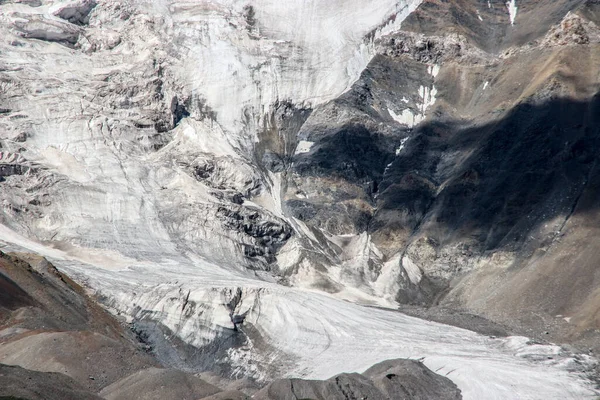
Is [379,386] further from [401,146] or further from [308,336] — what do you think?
[401,146]

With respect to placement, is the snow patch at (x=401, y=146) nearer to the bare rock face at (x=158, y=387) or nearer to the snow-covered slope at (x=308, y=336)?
the snow-covered slope at (x=308, y=336)

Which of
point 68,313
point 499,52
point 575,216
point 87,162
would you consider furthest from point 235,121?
point 68,313

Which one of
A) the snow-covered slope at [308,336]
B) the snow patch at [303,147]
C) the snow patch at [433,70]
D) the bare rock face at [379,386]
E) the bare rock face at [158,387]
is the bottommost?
the snow-covered slope at [308,336]

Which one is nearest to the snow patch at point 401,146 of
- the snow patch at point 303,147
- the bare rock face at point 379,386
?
the snow patch at point 303,147

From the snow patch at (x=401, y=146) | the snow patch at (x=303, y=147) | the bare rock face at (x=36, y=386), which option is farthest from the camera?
the snow patch at (x=303, y=147)

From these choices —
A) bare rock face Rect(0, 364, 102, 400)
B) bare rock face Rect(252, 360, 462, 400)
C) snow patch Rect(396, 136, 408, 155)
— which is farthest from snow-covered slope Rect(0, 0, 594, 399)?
bare rock face Rect(0, 364, 102, 400)

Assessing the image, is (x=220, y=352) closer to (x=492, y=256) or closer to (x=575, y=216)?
(x=492, y=256)

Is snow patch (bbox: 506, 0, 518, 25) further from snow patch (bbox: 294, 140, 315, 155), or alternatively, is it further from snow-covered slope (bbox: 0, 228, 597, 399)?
snow-covered slope (bbox: 0, 228, 597, 399)

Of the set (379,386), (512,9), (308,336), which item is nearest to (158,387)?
(379,386)
